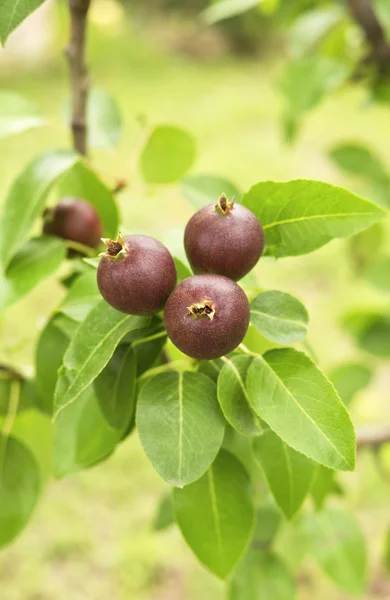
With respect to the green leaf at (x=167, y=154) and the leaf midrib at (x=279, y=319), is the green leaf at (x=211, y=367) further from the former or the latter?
the green leaf at (x=167, y=154)

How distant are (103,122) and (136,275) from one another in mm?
496

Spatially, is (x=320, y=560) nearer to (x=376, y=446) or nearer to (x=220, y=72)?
(x=376, y=446)

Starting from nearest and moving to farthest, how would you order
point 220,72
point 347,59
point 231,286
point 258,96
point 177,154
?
point 231,286, point 177,154, point 347,59, point 258,96, point 220,72

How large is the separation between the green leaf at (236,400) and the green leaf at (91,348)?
7 centimetres

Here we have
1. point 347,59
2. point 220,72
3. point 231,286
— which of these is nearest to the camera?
point 231,286

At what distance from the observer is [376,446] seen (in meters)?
0.91

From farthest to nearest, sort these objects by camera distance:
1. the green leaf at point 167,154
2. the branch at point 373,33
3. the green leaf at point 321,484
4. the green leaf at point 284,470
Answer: the branch at point 373,33
the green leaf at point 167,154
the green leaf at point 321,484
the green leaf at point 284,470

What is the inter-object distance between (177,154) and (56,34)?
617cm

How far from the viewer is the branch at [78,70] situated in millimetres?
623

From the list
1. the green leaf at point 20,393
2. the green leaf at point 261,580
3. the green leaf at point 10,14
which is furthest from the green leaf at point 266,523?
the green leaf at point 10,14

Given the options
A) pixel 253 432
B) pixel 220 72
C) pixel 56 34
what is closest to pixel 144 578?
pixel 253 432

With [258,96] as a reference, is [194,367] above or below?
above

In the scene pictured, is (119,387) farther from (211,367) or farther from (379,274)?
(379,274)

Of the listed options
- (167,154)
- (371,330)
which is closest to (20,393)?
(167,154)
